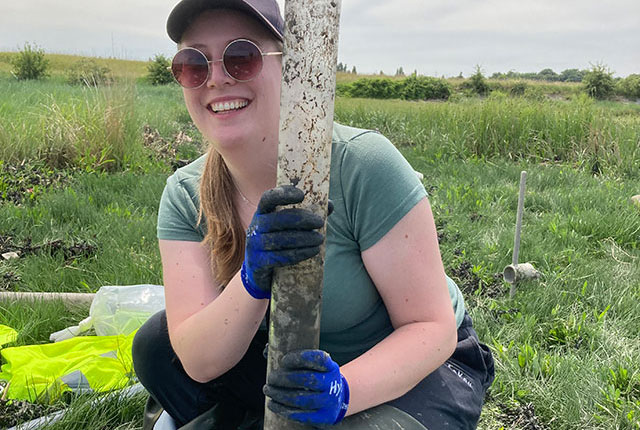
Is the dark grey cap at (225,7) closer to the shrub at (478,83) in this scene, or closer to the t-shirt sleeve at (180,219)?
the t-shirt sleeve at (180,219)

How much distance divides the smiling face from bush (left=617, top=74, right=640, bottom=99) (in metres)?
46.4

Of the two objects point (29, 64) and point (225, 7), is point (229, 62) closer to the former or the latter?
point (225, 7)

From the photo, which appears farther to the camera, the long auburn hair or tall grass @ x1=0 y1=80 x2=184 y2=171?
tall grass @ x1=0 y1=80 x2=184 y2=171

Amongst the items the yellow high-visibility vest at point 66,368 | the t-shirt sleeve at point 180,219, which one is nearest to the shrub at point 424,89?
the yellow high-visibility vest at point 66,368

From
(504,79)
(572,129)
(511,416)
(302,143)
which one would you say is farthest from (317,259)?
(504,79)

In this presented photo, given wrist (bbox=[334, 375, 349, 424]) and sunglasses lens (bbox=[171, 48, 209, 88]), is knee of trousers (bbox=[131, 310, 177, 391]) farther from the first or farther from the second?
sunglasses lens (bbox=[171, 48, 209, 88])

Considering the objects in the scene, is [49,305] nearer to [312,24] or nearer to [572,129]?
[312,24]

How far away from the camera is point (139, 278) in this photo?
11.3 ft

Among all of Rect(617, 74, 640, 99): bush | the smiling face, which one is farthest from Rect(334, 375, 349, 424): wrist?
Rect(617, 74, 640, 99): bush

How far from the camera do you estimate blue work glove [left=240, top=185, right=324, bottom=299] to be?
1.16 meters

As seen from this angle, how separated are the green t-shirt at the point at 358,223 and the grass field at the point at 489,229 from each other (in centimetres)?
101

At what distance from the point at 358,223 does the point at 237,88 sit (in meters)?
0.50

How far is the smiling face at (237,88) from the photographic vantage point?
4.89ft

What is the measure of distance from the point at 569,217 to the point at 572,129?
395 cm
